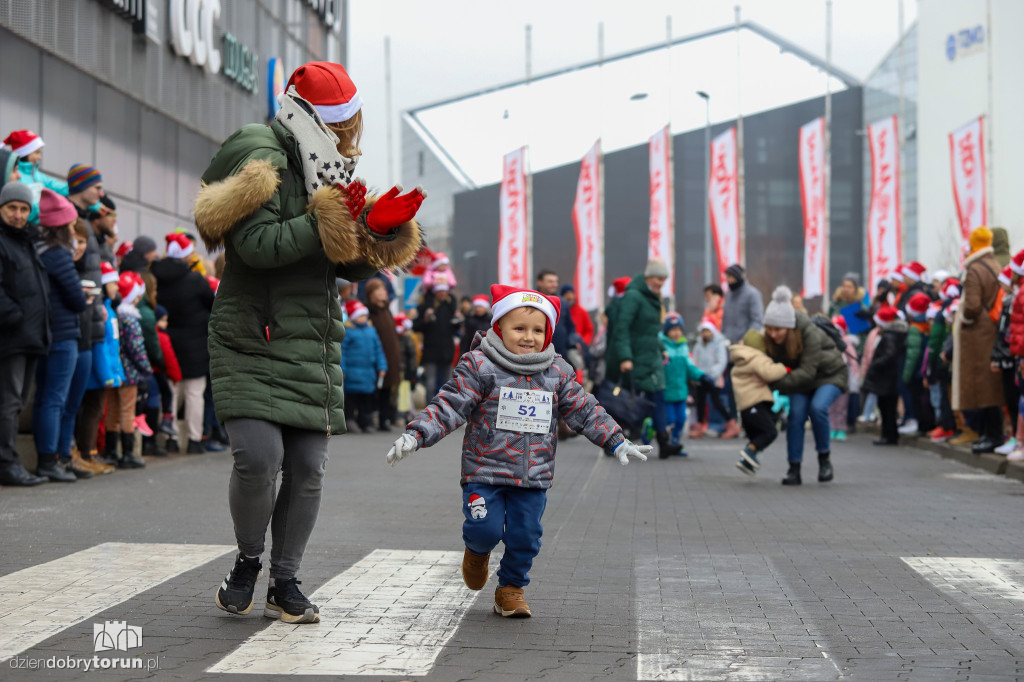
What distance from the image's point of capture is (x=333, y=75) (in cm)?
528

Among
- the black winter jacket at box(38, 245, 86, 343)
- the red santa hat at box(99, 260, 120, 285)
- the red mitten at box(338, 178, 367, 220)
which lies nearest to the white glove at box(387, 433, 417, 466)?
the red mitten at box(338, 178, 367, 220)

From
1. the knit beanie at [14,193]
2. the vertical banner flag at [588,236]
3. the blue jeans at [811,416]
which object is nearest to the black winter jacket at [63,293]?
the knit beanie at [14,193]

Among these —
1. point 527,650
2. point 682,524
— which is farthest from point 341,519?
point 527,650

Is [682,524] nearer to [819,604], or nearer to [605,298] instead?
[819,604]

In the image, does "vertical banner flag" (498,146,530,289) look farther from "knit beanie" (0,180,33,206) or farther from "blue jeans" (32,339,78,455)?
"knit beanie" (0,180,33,206)

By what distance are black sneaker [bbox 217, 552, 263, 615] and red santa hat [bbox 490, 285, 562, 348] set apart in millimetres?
1438

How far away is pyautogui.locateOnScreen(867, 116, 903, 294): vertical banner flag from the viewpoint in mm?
32875

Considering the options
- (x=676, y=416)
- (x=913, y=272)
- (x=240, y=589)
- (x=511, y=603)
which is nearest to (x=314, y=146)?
(x=240, y=589)

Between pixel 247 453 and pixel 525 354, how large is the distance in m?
1.30

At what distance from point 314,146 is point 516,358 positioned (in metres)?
1.25

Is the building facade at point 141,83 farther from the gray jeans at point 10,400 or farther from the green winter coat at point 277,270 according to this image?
the green winter coat at point 277,270

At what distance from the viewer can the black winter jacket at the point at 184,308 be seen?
13.5 meters

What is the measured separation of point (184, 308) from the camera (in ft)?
44.6

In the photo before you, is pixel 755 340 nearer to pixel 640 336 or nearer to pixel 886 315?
pixel 640 336
